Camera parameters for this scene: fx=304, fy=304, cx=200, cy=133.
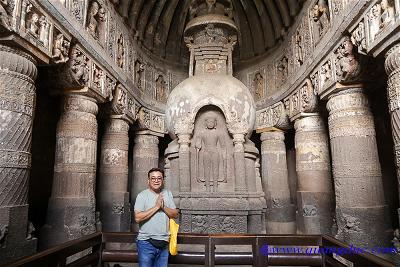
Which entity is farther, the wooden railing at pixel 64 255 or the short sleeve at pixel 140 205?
the short sleeve at pixel 140 205

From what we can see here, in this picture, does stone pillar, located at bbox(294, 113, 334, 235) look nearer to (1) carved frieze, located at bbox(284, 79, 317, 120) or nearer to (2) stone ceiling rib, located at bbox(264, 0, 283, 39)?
(1) carved frieze, located at bbox(284, 79, 317, 120)

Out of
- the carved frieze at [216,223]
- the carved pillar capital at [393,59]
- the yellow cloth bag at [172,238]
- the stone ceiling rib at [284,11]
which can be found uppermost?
the stone ceiling rib at [284,11]

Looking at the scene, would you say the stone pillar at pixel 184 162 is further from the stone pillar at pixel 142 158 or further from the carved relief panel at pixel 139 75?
the carved relief panel at pixel 139 75

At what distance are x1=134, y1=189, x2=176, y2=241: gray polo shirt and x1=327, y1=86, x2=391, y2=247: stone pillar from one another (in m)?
4.06

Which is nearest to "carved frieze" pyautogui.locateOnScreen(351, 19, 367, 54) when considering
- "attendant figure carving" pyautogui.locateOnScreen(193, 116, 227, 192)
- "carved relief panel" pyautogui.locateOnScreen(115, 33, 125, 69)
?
"attendant figure carving" pyautogui.locateOnScreen(193, 116, 227, 192)

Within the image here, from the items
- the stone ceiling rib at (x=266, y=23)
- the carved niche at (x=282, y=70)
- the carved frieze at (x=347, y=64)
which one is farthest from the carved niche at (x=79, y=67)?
the stone ceiling rib at (x=266, y=23)

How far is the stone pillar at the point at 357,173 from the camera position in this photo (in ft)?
18.4

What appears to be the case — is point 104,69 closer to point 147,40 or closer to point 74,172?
point 74,172

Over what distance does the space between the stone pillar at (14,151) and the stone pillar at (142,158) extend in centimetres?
611

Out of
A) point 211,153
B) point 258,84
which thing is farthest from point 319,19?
point 258,84

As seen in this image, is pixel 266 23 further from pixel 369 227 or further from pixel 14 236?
pixel 14 236

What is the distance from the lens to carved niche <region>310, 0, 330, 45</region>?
284 inches

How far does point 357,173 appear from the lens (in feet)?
19.3

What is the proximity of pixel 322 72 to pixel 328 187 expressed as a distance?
122 inches
